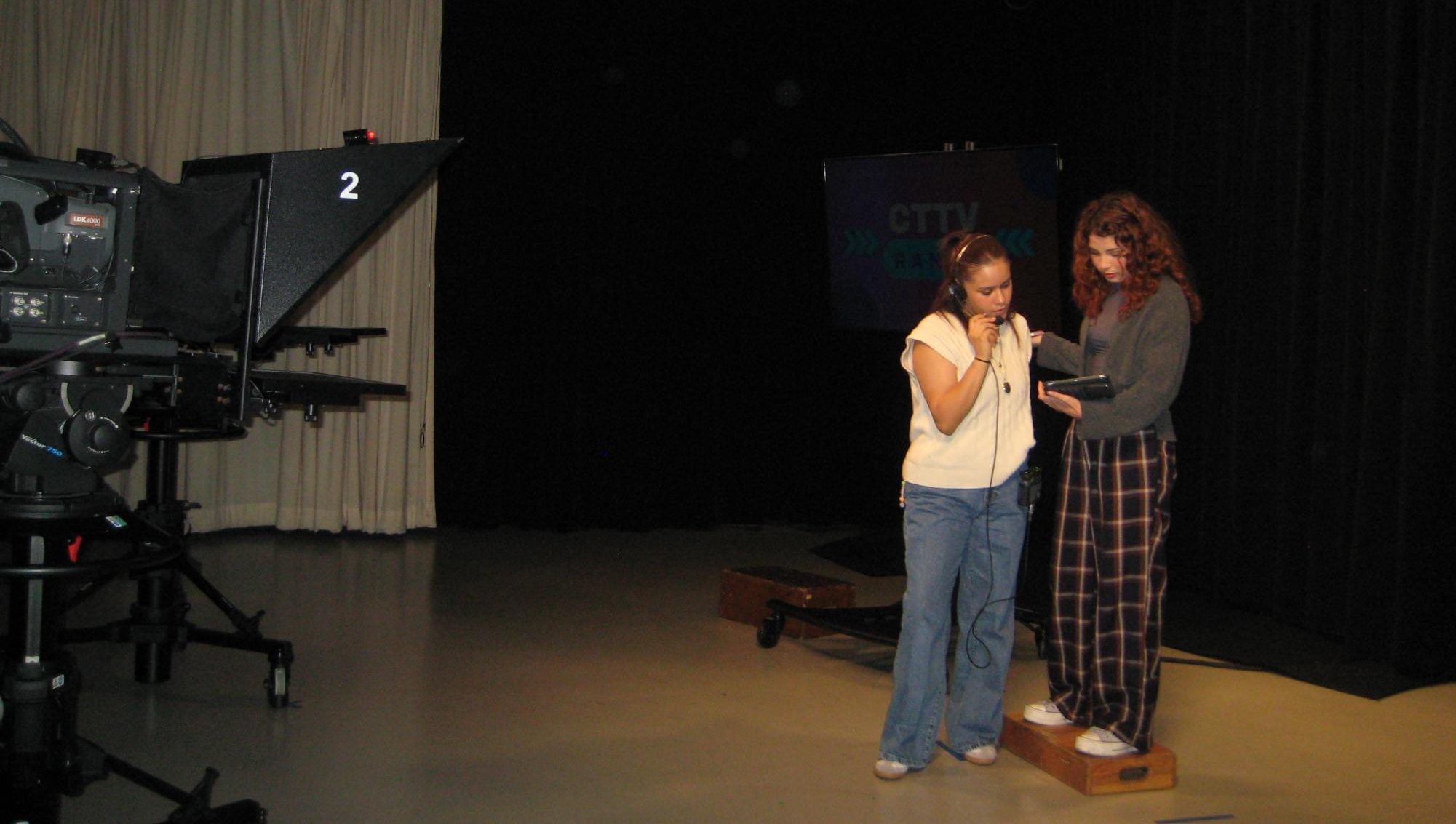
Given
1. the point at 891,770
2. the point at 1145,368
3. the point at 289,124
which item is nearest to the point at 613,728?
the point at 891,770

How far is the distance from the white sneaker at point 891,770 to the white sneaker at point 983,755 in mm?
232

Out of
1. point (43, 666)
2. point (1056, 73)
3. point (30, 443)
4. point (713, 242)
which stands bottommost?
point (43, 666)

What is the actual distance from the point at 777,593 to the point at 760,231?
2.81 m

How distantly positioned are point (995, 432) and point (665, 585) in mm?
2684

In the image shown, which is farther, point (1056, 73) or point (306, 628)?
point (1056, 73)

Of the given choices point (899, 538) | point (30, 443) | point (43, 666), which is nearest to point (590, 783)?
point (43, 666)

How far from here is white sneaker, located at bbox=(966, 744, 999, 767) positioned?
2980 millimetres

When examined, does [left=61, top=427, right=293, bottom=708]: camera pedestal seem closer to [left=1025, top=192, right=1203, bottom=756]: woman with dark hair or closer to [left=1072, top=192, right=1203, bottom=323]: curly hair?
[left=1025, top=192, right=1203, bottom=756]: woman with dark hair

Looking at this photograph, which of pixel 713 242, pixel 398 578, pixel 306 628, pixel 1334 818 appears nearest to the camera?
pixel 1334 818

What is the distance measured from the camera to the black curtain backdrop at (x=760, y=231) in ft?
15.9

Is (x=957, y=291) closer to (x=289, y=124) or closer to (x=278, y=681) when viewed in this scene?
(x=278, y=681)

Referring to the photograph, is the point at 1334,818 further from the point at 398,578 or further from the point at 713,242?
the point at 713,242

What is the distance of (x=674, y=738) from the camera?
3.13 m

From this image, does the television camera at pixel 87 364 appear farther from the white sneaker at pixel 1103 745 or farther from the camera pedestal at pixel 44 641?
the white sneaker at pixel 1103 745
